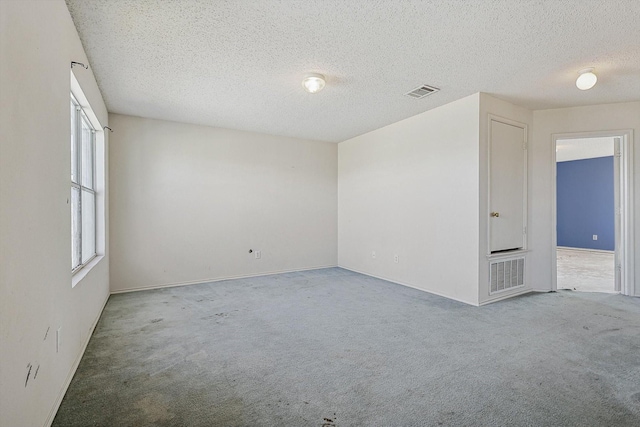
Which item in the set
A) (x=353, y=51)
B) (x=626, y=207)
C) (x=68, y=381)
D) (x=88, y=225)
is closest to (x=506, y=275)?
(x=626, y=207)

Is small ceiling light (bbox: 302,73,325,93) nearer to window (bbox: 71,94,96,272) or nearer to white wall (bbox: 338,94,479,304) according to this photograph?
white wall (bbox: 338,94,479,304)

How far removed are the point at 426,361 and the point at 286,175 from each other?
13.5 feet

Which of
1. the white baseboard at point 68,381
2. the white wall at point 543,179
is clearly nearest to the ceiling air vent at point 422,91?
the white wall at point 543,179

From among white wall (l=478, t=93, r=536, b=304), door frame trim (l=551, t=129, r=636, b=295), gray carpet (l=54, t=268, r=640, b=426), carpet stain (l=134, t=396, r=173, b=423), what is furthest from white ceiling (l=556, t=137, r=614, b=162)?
carpet stain (l=134, t=396, r=173, b=423)

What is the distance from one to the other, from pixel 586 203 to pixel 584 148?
186cm

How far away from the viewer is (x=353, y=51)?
271cm

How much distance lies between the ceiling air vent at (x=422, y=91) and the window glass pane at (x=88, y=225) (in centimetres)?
361

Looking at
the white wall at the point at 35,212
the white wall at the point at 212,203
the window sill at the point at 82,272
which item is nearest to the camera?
the white wall at the point at 35,212

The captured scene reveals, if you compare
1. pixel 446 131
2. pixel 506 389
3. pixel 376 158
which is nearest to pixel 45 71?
pixel 506 389

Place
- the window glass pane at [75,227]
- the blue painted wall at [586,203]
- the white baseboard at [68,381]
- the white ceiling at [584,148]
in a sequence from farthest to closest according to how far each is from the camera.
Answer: the blue painted wall at [586,203]
the white ceiling at [584,148]
the window glass pane at [75,227]
the white baseboard at [68,381]

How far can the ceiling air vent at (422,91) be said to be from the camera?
3520 mm

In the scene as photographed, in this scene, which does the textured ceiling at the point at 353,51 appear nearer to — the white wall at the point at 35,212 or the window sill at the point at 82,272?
the white wall at the point at 35,212

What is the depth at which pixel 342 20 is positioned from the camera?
A: 227 cm

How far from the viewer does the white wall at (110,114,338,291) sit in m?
4.47
